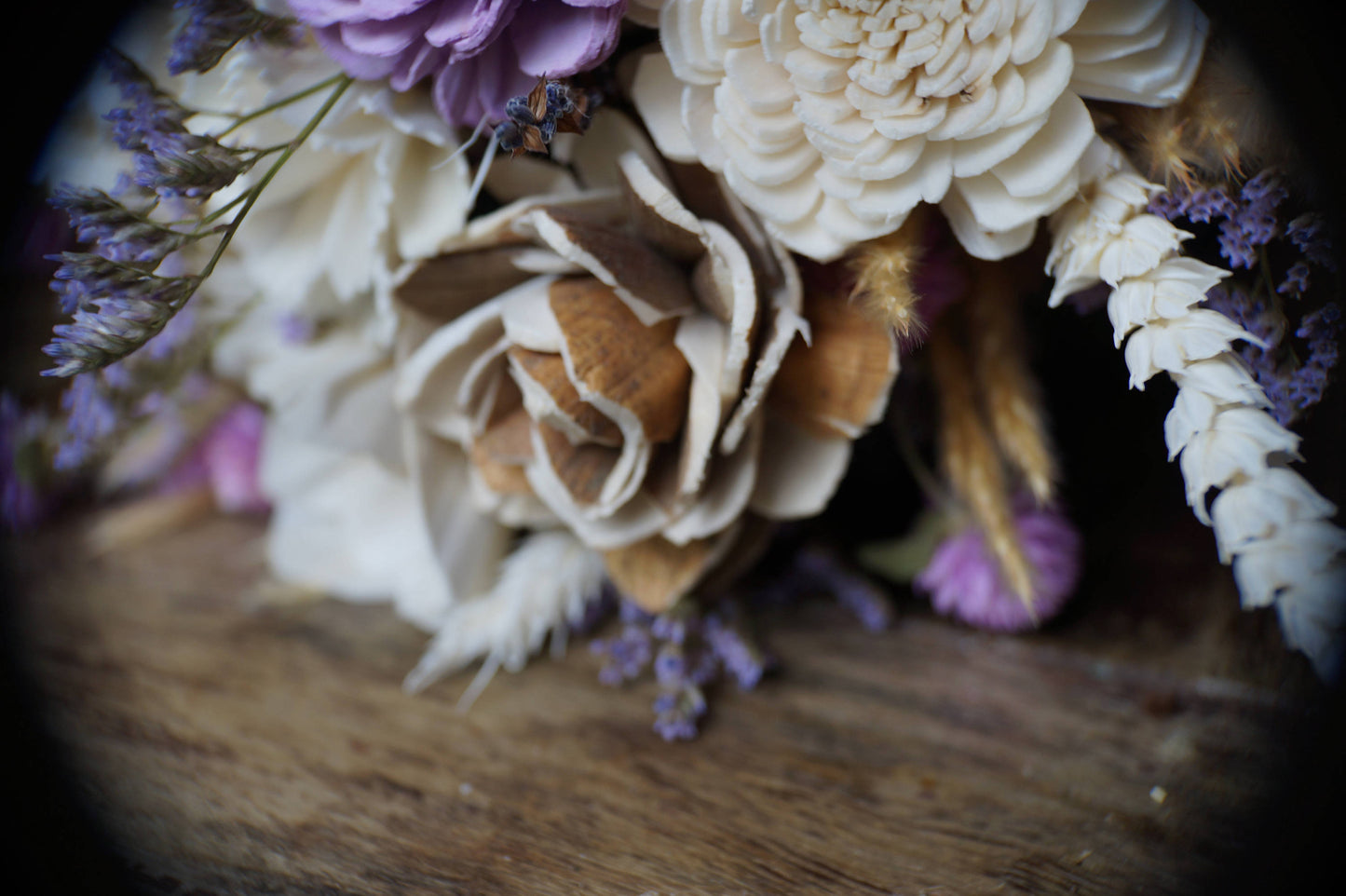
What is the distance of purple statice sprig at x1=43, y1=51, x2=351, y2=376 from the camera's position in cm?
30

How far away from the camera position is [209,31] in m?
0.31

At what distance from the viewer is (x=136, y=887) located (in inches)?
13.4

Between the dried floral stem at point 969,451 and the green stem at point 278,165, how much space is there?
0.99 ft

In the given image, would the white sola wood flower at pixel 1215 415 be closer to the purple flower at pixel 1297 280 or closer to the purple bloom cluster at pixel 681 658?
the purple flower at pixel 1297 280

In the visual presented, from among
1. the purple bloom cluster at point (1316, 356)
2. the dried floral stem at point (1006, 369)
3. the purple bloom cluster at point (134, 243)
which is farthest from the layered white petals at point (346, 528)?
the purple bloom cluster at point (1316, 356)

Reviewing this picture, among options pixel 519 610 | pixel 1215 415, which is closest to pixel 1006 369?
pixel 1215 415

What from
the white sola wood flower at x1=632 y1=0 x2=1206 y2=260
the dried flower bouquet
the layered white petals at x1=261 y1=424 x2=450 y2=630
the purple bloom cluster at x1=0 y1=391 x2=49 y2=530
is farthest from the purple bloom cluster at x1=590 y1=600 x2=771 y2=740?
the purple bloom cluster at x1=0 y1=391 x2=49 y2=530

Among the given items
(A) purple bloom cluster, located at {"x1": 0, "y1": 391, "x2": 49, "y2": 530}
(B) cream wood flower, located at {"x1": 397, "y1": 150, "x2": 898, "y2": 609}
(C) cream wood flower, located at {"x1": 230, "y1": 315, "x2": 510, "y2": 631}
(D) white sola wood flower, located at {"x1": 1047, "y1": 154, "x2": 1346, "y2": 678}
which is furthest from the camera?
(A) purple bloom cluster, located at {"x1": 0, "y1": 391, "x2": 49, "y2": 530}

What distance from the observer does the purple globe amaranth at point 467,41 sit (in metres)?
0.33

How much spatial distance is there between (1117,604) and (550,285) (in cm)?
38

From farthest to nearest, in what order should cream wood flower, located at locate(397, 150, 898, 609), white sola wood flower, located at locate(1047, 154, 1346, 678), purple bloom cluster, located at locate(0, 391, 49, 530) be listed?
purple bloom cluster, located at locate(0, 391, 49, 530) < cream wood flower, located at locate(397, 150, 898, 609) < white sola wood flower, located at locate(1047, 154, 1346, 678)

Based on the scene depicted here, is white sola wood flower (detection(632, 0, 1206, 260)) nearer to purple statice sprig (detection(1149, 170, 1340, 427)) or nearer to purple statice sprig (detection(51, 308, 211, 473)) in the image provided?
purple statice sprig (detection(1149, 170, 1340, 427))

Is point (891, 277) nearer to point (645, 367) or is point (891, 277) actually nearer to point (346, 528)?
point (645, 367)

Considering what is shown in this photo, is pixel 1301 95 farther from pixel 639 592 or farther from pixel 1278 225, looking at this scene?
pixel 639 592
